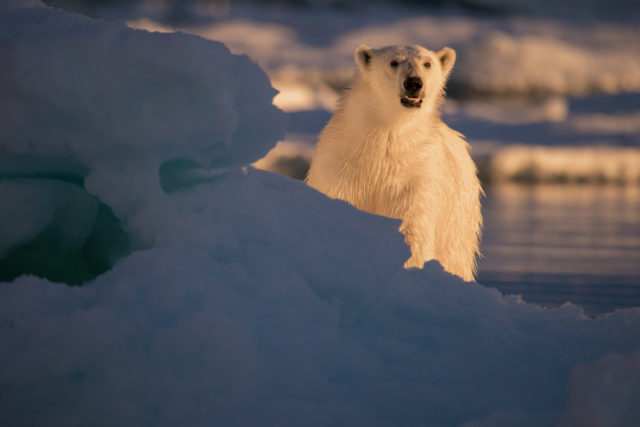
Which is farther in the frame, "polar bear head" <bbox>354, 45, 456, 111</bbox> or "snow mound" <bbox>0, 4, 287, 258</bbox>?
"polar bear head" <bbox>354, 45, 456, 111</bbox>

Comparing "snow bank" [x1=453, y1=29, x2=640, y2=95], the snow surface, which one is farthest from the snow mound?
"snow bank" [x1=453, y1=29, x2=640, y2=95]

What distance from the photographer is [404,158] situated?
3.76 metres

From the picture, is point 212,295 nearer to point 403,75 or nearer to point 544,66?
point 403,75

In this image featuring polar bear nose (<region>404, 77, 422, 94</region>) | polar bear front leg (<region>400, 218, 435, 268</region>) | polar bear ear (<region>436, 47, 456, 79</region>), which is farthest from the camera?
polar bear ear (<region>436, 47, 456, 79</region>)

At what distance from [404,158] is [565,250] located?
3.30 m

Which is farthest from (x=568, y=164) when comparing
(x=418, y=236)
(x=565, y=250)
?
(x=418, y=236)

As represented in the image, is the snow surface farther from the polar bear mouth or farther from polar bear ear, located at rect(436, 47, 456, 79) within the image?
polar bear ear, located at rect(436, 47, 456, 79)

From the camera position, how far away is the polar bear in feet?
12.2

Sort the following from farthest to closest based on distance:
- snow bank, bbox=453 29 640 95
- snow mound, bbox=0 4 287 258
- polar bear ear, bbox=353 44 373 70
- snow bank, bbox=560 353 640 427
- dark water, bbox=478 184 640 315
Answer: snow bank, bbox=453 29 640 95 → dark water, bbox=478 184 640 315 → polar bear ear, bbox=353 44 373 70 → snow mound, bbox=0 4 287 258 → snow bank, bbox=560 353 640 427

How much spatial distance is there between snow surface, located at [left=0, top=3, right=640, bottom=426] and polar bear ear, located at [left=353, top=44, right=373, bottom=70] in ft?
4.90

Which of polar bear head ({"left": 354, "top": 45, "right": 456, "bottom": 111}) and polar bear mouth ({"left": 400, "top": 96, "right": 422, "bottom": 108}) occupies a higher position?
polar bear head ({"left": 354, "top": 45, "right": 456, "bottom": 111})

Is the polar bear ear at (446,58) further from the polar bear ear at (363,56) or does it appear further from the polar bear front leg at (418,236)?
the polar bear front leg at (418,236)

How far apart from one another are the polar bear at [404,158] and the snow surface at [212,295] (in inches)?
41.4

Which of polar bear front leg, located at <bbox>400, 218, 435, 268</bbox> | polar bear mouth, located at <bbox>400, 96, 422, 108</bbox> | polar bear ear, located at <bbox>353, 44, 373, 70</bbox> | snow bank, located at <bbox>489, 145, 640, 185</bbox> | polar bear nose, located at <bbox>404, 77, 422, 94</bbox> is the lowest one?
snow bank, located at <bbox>489, 145, 640, 185</bbox>
